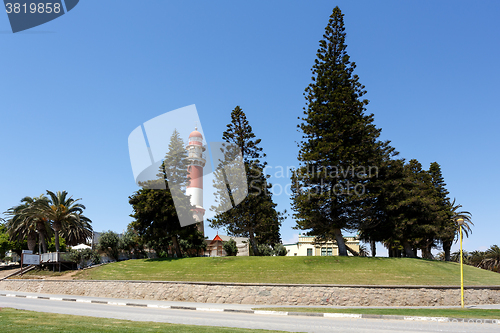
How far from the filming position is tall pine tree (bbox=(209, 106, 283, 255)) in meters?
37.9

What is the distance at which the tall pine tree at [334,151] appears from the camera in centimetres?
3303

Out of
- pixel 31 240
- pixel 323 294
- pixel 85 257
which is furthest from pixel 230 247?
pixel 31 240

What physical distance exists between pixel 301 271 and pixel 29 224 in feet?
123

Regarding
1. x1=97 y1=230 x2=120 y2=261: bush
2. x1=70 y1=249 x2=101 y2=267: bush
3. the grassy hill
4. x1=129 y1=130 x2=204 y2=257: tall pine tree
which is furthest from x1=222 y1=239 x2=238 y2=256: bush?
x1=70 y1=249 x2=101 y2=267: bush

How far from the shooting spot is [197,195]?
5741cm

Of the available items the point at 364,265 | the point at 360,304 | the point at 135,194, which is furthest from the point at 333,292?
the point at 135,194

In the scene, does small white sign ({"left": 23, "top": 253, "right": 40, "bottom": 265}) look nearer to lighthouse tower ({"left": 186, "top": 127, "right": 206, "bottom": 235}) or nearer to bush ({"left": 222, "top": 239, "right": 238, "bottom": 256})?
bush ({"left": 222, "top": 239, "right": 238, "bottom": 256})

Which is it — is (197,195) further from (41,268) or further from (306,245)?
(41,268)

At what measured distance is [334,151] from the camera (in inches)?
1336

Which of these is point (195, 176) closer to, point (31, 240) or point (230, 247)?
point (230, 247)

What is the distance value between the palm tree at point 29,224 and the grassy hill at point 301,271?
14182mm

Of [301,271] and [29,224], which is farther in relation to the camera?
[29,224]

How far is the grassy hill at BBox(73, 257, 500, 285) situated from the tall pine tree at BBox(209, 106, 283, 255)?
575 cm

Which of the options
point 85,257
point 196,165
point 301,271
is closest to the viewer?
point 301,271
